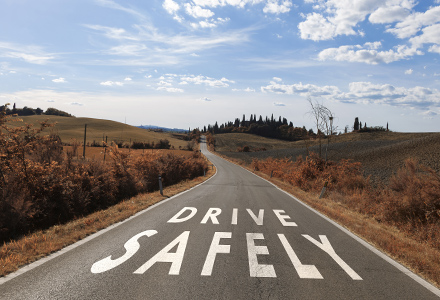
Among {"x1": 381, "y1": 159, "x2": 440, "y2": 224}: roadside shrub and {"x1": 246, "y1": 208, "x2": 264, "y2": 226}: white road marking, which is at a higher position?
{"x1": 381, "y1": 159, "x2": 440, "y2": 224}: roadside shrub

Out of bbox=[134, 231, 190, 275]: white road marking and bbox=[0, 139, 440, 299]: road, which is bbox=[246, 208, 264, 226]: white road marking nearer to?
bbox=[0, 139, 440, 299]: road

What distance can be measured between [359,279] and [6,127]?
446 inches

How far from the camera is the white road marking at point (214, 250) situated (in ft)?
16.2

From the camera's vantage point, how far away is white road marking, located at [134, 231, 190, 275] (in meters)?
4.87

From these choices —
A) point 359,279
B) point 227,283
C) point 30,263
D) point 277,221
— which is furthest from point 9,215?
point 359,279

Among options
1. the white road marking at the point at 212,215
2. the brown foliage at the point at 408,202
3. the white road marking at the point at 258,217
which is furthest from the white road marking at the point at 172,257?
the brown foliage at the point at 408,202

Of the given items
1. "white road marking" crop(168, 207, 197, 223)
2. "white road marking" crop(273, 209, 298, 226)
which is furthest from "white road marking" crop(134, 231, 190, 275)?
"white road marking" crop(273, 209, 298, 226)

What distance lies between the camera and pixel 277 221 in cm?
898

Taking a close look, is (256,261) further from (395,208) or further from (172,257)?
(395,208)

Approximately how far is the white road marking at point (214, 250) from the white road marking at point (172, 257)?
1.55 ft

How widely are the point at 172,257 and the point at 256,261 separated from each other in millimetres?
1579

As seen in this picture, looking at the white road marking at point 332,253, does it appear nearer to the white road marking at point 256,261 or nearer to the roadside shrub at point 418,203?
the white road marking at point 256,261

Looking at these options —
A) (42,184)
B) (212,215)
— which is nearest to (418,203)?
(212,215)

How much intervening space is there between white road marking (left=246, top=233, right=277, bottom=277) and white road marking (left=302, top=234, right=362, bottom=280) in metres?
1.26
